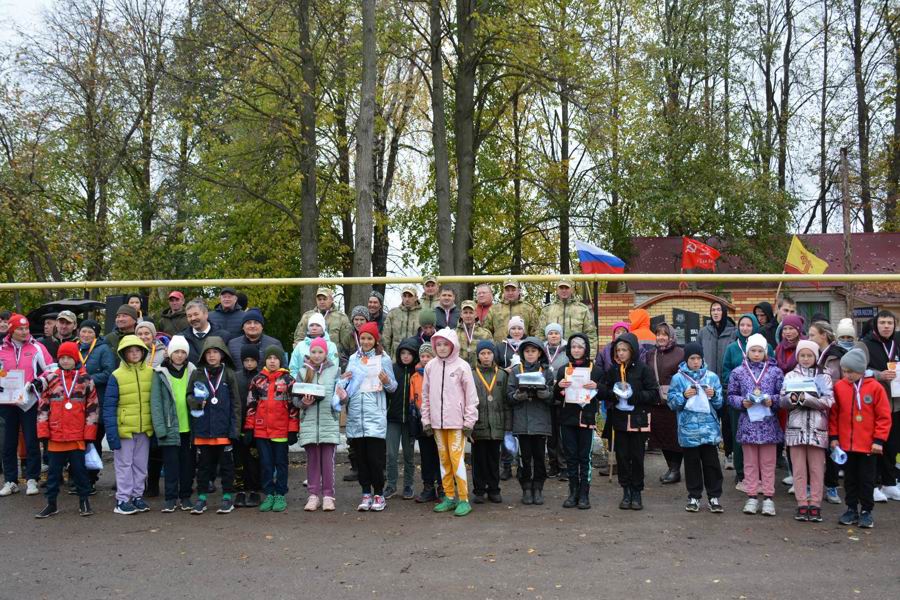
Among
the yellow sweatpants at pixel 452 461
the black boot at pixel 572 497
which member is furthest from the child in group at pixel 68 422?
the black boot at pixel 572 497

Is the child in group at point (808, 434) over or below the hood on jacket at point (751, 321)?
below

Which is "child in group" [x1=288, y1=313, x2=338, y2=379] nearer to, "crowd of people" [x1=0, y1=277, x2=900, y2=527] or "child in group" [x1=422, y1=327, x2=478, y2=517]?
"crowd of people" [x1=0, y1=277, x2=900, y2=527]

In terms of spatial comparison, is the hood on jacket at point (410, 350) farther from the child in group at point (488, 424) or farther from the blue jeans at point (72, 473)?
the blue jeans at point (72, 473)

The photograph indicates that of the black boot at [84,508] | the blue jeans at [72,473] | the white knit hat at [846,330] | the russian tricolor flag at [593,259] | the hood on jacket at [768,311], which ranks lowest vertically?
the black boot at [84,508]

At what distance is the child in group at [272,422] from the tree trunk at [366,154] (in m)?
4.07

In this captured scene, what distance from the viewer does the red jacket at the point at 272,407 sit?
8.35m

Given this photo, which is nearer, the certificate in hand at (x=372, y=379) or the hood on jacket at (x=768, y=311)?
the certificate in hand at (x=372, y=379)

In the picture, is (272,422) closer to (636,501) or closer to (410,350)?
(410,350)

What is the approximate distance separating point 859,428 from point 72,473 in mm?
7735

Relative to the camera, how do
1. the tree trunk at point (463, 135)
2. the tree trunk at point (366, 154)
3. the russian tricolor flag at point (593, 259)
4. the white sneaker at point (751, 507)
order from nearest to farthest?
1. the white sneaker at point (751, 507)
2. the tree trunk at point (366, 154)
3. the russian tricolor flag at point (593, 259)
4. the tree trunk at point (463, 135)

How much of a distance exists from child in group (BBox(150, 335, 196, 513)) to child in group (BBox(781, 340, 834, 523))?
19.6 feet

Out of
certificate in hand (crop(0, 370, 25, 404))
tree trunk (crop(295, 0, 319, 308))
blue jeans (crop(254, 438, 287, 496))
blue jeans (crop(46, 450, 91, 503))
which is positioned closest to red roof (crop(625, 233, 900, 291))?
tree trunk (crop(295, 0, 319, 308))

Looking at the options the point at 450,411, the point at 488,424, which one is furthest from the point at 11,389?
the point at 488,424

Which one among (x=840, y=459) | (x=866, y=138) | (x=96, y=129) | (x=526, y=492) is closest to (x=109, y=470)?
(x=526, y=492)
